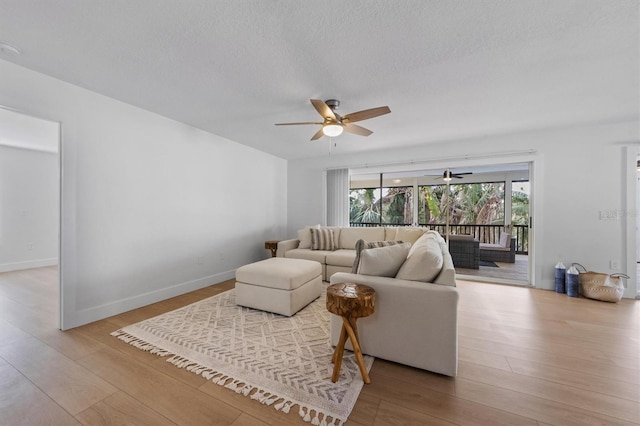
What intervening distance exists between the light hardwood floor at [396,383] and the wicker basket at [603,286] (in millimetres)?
657

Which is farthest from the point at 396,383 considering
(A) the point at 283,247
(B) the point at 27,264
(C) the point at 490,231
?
(B) the point at 27,264

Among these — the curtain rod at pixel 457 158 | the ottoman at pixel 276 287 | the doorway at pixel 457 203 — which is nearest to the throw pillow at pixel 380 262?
the ottoman at pixel 276 287

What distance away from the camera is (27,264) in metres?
4.70

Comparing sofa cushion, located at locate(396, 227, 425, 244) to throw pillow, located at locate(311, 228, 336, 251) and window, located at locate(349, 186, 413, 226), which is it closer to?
throw pillow, located at locate(311, 228, 336, 251)

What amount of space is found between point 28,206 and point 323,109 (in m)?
6.32

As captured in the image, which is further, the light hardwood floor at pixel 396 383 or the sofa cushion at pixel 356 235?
the sofa cushion at pixel 356 235

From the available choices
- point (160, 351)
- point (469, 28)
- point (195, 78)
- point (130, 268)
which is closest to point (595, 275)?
point (469, 28)

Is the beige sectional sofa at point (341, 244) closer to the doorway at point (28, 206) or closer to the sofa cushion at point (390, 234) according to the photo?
the sofa cushion at point (390, 234)

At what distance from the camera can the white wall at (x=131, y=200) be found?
2.37 metres

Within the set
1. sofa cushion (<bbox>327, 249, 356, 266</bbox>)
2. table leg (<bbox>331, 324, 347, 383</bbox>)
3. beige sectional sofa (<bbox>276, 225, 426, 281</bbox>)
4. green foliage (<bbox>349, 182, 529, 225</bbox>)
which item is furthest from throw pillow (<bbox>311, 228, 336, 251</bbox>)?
table leg (<bbox>331, 324, 347, 383</bbox>)

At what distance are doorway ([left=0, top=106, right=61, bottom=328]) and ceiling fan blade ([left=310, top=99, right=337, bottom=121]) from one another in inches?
176

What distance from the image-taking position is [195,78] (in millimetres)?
2279

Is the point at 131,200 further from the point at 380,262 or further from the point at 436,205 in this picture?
the point at 436,205

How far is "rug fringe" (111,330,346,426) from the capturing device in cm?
136
